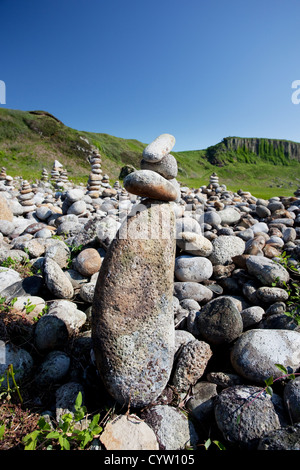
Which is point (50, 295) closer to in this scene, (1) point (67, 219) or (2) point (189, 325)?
(2) point (189, 325)

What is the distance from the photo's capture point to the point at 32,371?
2.58 meters

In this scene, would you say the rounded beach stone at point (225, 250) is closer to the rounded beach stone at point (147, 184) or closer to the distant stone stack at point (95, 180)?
the rounded beach stone at point (147, 184)

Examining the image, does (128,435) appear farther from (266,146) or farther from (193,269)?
(266,146)

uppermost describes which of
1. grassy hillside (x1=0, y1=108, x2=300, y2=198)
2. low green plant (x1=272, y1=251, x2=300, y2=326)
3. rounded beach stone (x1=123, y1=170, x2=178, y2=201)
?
grassy hillside (x1=0, y1=108, x2=300, y2=198)

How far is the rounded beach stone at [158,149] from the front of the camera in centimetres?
241

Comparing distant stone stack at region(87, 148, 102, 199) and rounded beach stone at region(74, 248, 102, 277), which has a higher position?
distant stone stack at region(87, 148, 102, 199)

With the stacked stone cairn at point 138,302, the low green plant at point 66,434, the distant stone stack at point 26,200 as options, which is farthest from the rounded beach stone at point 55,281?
the distant stone stack at point 26,200

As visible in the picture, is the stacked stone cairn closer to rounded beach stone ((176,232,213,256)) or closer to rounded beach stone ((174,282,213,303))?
rounded beach stone ((174,282,213,303))

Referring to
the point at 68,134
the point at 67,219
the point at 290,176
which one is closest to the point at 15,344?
the point at 67,219

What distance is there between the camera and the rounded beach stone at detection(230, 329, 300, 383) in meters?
2.40

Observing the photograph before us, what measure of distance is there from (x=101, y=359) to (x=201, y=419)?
3.60 ft

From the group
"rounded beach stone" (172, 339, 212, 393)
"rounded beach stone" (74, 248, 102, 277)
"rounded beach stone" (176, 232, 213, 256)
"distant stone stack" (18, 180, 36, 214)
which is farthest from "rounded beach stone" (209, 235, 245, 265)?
"distant stone stack" (18, 180, 36, 214)

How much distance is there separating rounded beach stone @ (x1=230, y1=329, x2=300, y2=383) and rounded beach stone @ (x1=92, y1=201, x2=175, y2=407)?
79cm
